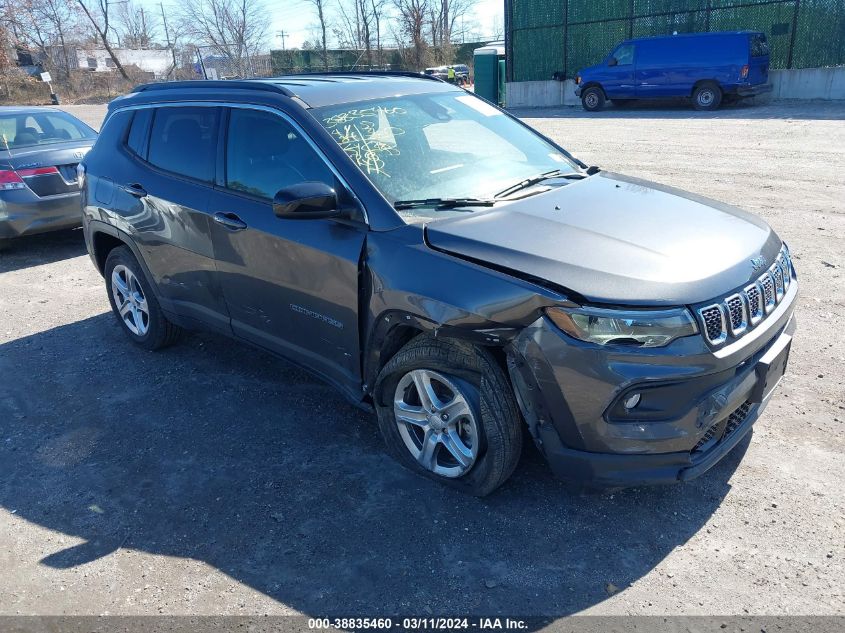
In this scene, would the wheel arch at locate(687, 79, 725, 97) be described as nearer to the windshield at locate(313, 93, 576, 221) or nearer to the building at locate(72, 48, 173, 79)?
the windshield at locate(313, 93, 576, 221)

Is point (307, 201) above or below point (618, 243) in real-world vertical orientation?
above

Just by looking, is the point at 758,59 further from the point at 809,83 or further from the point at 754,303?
the point at 754,303

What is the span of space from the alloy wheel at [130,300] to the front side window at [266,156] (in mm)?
1607

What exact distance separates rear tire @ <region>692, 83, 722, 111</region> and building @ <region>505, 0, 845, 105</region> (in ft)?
12.0

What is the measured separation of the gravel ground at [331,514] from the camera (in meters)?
2.74

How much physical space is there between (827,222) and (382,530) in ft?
21.4

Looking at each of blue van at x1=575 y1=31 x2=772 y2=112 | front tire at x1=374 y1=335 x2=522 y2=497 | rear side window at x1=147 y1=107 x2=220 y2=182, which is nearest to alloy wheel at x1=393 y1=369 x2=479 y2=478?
front tire at x1=374 y1=335 x2=522 y2=497

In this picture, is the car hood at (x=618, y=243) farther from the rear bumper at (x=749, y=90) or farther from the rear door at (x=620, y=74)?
the rear door at (x=620, y=74)

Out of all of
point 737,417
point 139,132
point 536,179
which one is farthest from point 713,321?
point 139,132

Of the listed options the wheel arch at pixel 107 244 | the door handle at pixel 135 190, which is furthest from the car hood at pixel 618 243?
the wheel arch at pixel 107 244

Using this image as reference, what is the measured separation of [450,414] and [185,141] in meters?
2.60

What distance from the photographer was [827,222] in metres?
7.30

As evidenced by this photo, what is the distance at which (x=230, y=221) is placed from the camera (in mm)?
3904

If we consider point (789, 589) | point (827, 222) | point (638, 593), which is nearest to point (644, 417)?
point (638, 593)
